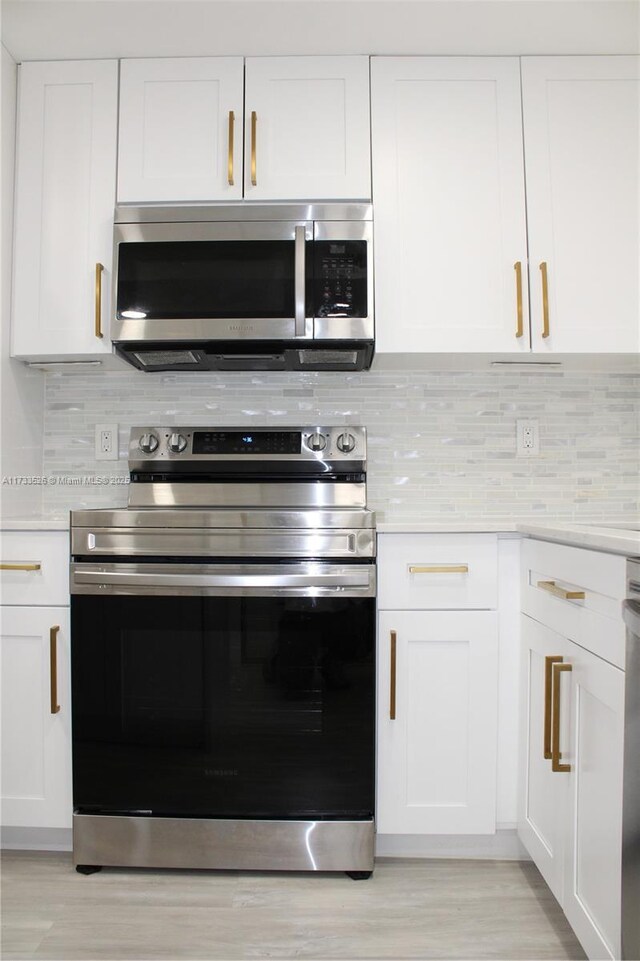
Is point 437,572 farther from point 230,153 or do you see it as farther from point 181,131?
point 181,131

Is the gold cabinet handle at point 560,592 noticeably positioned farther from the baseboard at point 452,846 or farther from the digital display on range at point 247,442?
the digital display on range at point 247,442

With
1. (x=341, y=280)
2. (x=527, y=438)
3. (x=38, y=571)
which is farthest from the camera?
(x=527, y=438)

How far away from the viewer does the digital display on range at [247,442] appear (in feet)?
6.72

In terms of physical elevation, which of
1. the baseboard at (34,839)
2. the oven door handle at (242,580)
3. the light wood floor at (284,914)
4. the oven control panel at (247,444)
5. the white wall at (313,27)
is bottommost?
the light wood floor at (284,914)

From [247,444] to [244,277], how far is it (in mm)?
519

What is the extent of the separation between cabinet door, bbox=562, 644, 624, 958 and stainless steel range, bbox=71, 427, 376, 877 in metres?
0.51

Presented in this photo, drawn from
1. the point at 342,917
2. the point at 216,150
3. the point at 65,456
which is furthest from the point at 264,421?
the point at 342,917

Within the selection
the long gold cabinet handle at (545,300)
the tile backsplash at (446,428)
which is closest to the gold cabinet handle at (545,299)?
the long gold cabinet handle at (545,300)

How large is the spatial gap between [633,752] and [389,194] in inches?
62.8

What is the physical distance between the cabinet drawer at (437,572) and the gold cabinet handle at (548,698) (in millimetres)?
297

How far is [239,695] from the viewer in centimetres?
164

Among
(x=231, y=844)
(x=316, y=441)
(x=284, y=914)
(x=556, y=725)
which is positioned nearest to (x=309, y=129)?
(x=316, y=441)

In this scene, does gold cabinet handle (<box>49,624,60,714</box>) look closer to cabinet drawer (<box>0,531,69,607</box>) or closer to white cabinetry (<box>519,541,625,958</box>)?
cabinet drawer (<box>0,531,69,607</box>)

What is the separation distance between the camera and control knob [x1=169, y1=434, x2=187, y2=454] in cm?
207
